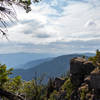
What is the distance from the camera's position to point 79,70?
72375 millimetres

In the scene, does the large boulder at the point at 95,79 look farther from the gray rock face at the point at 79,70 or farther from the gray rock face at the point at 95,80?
the gray rock face at the point at 79,70

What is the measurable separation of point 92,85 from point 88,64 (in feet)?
55.7

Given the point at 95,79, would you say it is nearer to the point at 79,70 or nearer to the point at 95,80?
the point at 95,80

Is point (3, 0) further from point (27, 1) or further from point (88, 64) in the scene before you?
point (88, 64)

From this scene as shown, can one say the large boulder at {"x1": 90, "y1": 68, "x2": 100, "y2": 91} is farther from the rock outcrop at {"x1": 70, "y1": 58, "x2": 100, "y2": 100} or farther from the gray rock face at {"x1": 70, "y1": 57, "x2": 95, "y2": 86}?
the gray rock face at {"x1": 70, "y1": 57, "x2": 95, "y2": 86}

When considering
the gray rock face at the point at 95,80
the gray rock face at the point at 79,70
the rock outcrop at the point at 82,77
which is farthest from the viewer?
the gray rock face at the point at 79,70

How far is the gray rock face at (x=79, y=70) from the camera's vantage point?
70.4 m

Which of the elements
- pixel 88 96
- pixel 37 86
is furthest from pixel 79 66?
pixel 37 86

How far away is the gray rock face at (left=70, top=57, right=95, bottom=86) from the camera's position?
70438 mm

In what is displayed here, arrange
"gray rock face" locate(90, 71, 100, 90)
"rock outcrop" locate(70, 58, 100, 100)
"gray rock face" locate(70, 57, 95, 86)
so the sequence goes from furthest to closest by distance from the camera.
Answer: "gray rock face" locate(70, 57, 95, 86), "rock outcrop" locate(70, 58, 100, 100), "gray rock face" locate(90, 71, 100, 90)

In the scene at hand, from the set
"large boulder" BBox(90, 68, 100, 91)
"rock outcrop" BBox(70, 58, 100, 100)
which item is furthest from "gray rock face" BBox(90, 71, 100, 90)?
"rock outcrop" BBox(70, 58, 100, 100)

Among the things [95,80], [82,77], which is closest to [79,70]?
[82,77]

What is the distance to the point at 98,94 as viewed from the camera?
52.8 meters

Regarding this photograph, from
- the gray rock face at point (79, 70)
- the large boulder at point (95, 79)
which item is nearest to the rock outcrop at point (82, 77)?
the gray rock face at point (79, 70)
